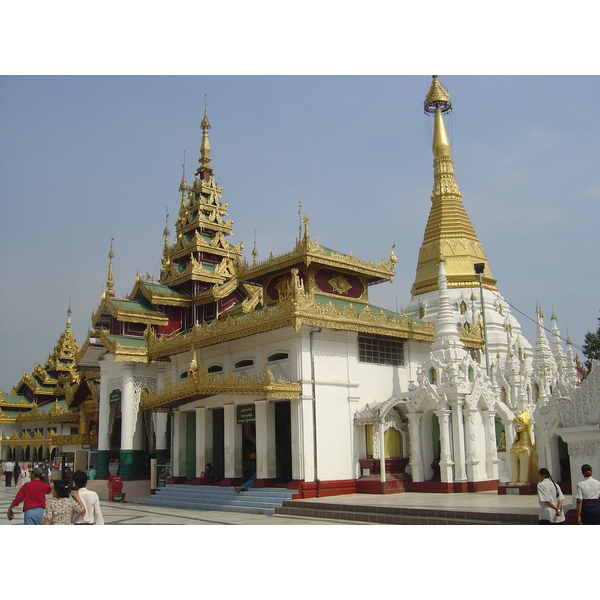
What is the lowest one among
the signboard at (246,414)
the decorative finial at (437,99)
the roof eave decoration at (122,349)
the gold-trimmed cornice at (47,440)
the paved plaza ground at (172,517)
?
the paved plaza ground at (172,517)

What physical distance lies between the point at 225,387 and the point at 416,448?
6.05 metres

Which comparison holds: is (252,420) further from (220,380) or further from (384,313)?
(384,313)

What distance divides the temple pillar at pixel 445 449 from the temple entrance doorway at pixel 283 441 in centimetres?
562

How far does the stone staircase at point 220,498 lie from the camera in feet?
63.7

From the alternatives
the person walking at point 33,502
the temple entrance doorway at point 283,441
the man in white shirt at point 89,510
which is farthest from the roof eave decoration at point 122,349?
the man in white shirt at point 89,510

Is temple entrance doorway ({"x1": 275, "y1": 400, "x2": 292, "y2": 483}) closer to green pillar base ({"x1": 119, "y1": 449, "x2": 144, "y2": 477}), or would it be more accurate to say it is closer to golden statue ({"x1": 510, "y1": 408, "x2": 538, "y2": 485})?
green pillar base ({"x1": 119, "y1": 449, "x2": 144, "y2": 477})

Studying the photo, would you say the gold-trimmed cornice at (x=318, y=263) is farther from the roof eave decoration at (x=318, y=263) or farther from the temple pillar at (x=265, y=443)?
the temple pillar at (x=265, y=443)

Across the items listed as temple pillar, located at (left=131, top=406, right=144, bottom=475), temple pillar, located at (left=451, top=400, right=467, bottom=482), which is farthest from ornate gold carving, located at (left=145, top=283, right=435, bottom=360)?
temple pillar, located at (left=131, top=406, right=144, bottom=475)

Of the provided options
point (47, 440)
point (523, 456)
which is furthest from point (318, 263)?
point (47, 440)

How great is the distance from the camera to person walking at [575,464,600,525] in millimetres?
9664

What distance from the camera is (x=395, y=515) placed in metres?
15.4

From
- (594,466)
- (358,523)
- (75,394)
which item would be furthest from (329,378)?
(75,394)

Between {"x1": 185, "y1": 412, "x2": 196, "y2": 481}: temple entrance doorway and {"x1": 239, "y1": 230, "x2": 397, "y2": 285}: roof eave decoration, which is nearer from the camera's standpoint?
{"x1": 239, "y1": 230, "x2": 397, "y2": 285}: roof eave decoration

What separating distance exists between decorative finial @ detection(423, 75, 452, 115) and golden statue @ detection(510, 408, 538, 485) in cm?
3336
